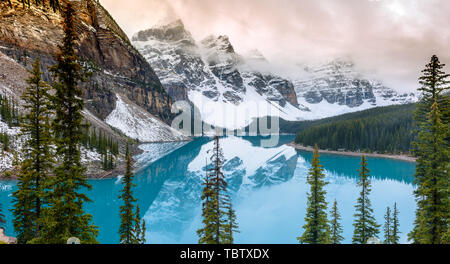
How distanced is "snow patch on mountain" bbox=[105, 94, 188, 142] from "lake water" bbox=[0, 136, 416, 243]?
4823cm

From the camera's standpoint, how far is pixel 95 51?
13312 centimetres

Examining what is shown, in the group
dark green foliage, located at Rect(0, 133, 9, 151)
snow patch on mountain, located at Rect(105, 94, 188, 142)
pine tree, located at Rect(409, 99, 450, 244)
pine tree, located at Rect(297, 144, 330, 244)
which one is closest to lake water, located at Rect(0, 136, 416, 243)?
dark green foliage, located at Rect(0, 133, 9, 151)

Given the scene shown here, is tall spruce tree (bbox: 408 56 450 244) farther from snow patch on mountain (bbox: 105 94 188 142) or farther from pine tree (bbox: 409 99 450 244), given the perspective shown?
snow patch on mountain (bbox: 105 94 188 142)

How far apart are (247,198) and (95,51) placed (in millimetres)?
131596

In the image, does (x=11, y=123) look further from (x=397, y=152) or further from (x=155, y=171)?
(x=397, y=152)

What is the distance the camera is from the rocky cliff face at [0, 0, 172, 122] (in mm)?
89312

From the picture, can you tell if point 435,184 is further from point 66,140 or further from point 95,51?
point 95,51

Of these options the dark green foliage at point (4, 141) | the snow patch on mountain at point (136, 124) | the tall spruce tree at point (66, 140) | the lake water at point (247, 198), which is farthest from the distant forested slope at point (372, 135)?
the tall spruce tree at point (66, 140)

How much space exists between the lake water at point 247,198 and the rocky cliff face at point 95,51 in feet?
158

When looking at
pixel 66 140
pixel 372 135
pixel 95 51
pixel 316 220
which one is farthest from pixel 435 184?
pixel 95 51

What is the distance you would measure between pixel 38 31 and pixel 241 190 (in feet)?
354

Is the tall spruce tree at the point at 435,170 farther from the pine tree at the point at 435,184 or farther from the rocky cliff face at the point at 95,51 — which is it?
the rocky cliff face at the point at 95,51

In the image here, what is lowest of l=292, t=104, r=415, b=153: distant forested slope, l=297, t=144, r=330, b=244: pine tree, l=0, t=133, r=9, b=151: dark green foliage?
l=297, t=144, r=330, b=244: pine tree
